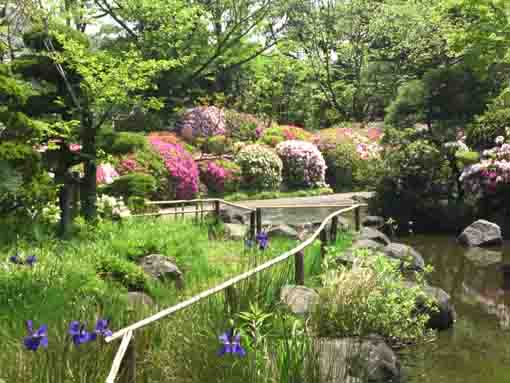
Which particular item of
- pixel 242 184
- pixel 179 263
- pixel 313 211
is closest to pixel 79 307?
pixel 179 263

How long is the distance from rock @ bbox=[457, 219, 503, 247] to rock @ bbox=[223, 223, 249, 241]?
13.3ft

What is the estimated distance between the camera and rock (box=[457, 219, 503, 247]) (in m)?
10.8

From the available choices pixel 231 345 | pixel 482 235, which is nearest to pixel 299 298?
pixel 231 345

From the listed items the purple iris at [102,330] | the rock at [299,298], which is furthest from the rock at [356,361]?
the purple iris at [102,330]

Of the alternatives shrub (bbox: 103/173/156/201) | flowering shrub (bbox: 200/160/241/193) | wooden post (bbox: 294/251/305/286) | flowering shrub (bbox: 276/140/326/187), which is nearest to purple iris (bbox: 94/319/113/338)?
wooden post (bbox: 294/251/305/286)

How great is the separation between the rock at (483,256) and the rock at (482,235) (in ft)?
0.60

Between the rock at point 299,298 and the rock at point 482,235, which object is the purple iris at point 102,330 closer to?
the rock at point 299,298

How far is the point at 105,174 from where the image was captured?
45.3 feet

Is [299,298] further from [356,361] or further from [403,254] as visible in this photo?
[403,254]

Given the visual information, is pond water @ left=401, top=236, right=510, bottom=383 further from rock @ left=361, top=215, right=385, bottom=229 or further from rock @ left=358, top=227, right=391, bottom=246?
rock @ left=361, top=215, right=385, bottom=229

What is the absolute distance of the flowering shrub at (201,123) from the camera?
846 inches

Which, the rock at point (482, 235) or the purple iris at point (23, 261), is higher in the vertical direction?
the purple iris at point (23, 261)

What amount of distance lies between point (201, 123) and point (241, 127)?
1.73 meters

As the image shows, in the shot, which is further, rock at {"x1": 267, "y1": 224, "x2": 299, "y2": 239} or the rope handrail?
rock at {"x1": 267, "y1": 224, "x2": 299, "y2": 239}
